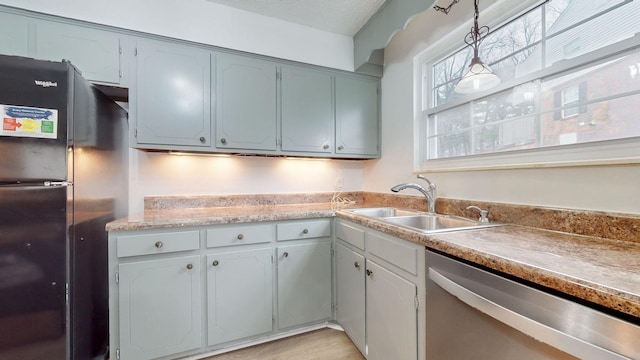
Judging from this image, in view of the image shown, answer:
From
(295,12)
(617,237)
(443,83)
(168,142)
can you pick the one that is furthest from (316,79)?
(617,237)

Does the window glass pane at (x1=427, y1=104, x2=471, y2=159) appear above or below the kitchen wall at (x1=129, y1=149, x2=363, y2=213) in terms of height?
above

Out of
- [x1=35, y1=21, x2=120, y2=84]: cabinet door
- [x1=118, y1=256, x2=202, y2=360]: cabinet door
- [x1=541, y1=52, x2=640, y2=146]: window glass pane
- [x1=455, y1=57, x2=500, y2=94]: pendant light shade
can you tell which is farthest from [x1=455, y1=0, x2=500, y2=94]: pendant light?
[x1=35, y1=21, x2=120, y2=84]: cabinet door

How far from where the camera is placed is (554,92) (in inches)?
47.8

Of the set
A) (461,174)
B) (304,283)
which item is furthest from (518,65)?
(304,283)

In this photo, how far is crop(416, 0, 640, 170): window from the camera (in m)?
0.99

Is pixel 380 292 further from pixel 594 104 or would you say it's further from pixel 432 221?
pixel 594 104

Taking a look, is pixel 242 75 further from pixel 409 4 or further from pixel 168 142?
pixel 409 4

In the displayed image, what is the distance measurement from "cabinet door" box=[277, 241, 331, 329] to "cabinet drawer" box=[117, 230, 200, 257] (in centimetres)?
58

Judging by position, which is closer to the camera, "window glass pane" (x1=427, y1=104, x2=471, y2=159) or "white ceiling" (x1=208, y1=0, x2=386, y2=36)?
"window glass pane" (x1=427, y1=104, x2=471, y2=159)

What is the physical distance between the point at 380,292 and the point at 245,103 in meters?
1.67

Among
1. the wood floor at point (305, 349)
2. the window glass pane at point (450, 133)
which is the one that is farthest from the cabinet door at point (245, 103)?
the wood floor at point (305, 349)

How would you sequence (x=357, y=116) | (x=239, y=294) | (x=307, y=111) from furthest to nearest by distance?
(x=357, y=116)
(x=307, y=111)
(x=239, y=294)

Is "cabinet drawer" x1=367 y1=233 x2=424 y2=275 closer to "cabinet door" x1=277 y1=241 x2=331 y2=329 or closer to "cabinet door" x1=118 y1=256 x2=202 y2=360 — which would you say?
"cabinet door" x1=277 y1=241 x2=331 y2=329

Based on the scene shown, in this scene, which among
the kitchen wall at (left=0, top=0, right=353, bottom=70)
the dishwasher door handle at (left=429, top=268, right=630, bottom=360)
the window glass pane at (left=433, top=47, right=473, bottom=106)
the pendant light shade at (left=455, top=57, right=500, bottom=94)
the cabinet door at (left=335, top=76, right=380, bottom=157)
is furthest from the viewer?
the cabinet door at (left=335, top=76, right=380, bottom=157)
